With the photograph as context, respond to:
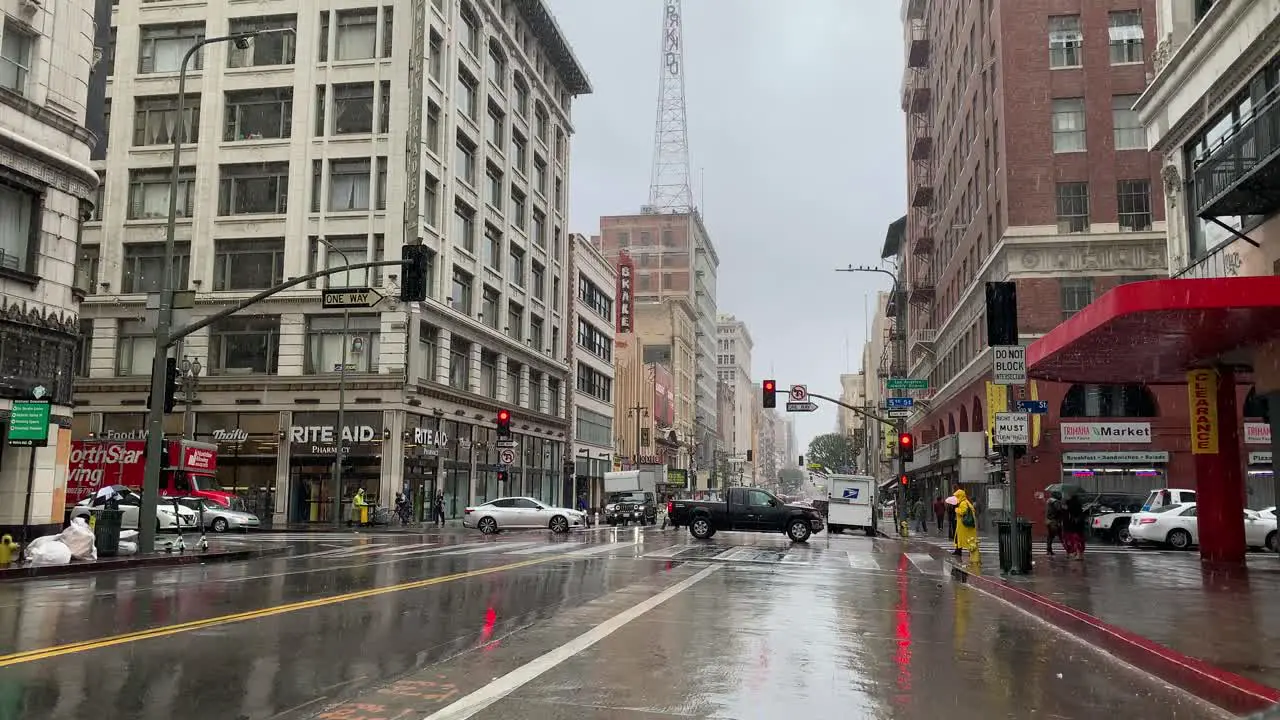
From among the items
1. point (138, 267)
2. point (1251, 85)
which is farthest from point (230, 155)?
point (1251, 85)

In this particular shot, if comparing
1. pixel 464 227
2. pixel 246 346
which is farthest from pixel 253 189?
pixel 464 227

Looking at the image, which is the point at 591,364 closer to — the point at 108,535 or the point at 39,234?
the point at 39,234

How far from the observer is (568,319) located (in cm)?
7000

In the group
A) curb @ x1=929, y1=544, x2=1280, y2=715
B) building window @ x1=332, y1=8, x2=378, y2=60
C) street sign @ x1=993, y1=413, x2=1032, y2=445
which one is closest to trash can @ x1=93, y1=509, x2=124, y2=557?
curb @ x1=929, y1=544, x2=1280, y2=715

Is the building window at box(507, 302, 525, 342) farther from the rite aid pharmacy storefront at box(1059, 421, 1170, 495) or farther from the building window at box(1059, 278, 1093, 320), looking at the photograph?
the rite aid pharmacy storefront at box(1059, 421, 1170, 495)

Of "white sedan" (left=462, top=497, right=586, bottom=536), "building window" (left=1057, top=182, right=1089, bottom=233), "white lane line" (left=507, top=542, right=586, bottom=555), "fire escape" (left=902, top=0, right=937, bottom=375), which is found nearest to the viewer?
"white lane line" (left=507, top=542, right=586, bottom=555)

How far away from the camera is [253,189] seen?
4716 cm

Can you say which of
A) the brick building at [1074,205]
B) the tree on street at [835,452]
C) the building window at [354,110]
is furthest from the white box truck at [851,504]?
the tree on street at [835,452]

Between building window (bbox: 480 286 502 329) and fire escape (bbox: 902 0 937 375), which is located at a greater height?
fire escape (bbox: 902 0 937 375)

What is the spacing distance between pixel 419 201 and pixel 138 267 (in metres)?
14.5

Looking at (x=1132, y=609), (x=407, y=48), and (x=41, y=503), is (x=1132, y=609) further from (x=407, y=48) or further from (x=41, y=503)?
(x=407, y=48)

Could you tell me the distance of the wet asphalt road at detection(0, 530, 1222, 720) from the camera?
7355 mm

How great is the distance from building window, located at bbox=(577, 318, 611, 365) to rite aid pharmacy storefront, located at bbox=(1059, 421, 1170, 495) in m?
40.4

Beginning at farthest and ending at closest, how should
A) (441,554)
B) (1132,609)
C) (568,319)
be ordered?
1. (568,319)
2. (441,554)
3. (1132,609)
